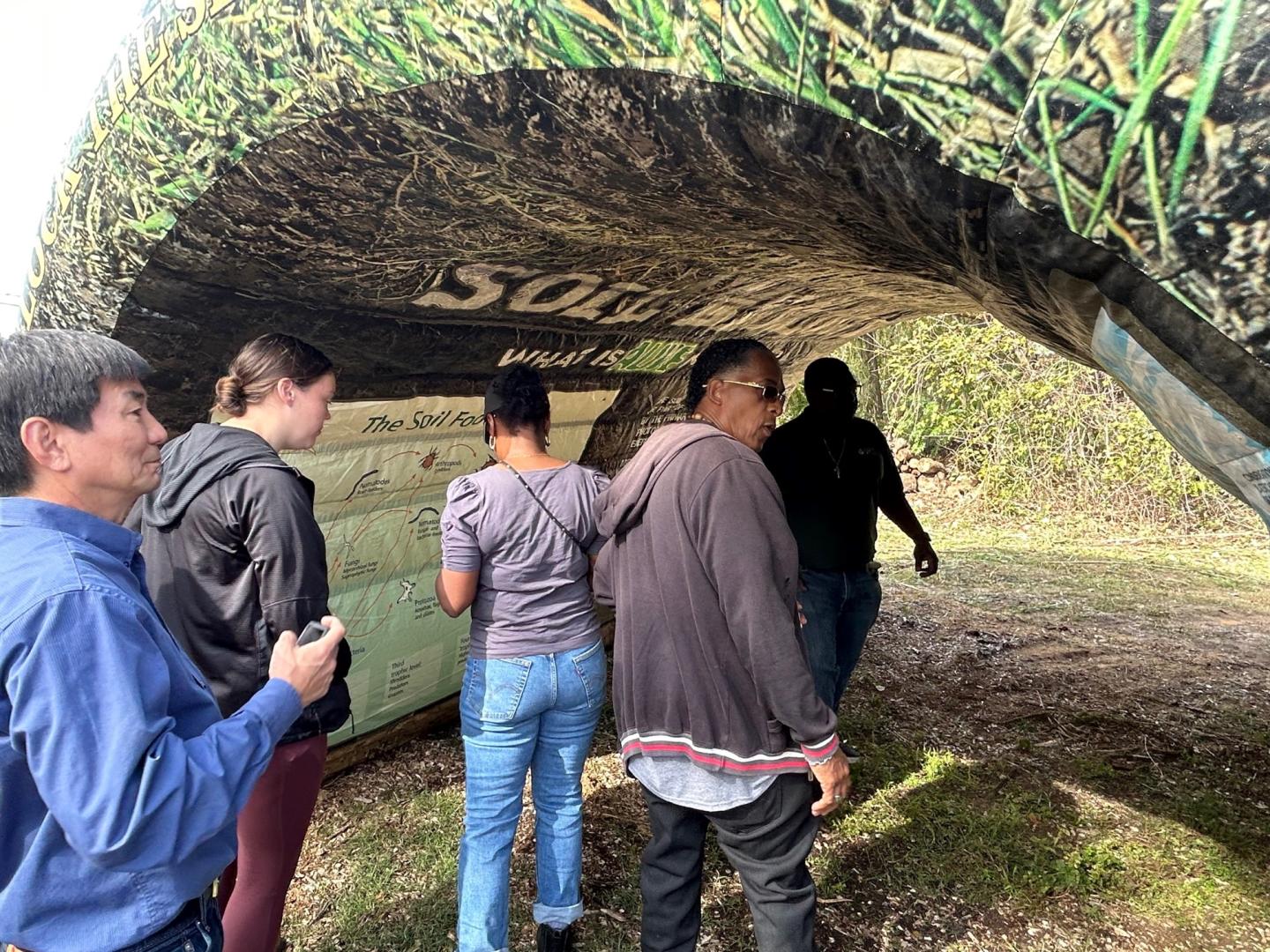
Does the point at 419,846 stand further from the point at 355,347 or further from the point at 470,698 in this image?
the point at 355,347

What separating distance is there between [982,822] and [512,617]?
7.60 ft

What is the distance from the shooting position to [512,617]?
8.25 ft

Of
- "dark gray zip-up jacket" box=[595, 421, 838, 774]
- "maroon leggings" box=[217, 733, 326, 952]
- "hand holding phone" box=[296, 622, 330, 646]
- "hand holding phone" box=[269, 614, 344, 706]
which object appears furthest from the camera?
"maroon leggings" box=[217, 733, 326, 952]

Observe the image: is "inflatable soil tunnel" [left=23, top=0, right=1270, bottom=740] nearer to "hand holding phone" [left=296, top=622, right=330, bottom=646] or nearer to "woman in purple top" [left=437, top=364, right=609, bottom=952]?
"woman in purple top" [left=437, top=364, right=609, bottom=952]

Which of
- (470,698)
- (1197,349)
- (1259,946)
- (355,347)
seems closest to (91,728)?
(470,698)

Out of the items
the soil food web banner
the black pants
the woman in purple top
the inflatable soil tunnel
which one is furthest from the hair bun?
the black pants

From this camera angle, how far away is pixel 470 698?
2.53 m

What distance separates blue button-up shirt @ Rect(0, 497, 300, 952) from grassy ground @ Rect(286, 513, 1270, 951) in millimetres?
1763

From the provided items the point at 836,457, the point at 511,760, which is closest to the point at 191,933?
the point at 511,760

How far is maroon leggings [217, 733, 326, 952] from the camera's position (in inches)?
81.0

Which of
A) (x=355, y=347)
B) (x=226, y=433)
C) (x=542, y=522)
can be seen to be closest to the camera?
(x=226, y=433)

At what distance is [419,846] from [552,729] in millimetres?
1235

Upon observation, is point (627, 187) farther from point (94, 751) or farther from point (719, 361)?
point (94, 751)

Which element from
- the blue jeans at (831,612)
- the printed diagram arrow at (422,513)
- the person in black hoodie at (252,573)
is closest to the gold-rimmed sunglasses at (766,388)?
the person in black hoodie at (252,573)
